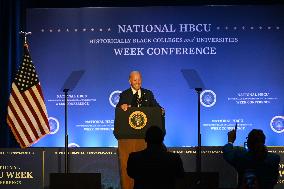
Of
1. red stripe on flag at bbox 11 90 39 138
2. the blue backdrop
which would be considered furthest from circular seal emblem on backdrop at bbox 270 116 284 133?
red stripe on flag at bbox 11 90 39 138

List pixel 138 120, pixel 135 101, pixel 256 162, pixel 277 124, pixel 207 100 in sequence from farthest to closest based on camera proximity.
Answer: pixel 207 100
pixel 277 124
pixel 135 101
pixel 138 120
pixel 256 162

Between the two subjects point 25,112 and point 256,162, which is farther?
point 25,112

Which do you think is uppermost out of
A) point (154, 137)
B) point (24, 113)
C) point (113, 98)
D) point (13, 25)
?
point (13, 25)

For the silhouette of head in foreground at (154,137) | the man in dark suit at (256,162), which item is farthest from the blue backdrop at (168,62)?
the man in dark suit at (256,162)

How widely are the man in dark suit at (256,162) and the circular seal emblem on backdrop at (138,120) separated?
202 centimetres

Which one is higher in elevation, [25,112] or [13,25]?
[13,25]

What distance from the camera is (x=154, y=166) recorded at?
5043 millimetres

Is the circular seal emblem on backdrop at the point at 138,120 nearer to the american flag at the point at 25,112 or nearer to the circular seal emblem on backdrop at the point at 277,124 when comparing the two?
the american flag at the point at 25,112

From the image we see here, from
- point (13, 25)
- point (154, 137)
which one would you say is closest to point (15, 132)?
point (13, 25)

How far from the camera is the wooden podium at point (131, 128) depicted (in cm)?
685

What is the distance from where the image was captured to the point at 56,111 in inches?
370

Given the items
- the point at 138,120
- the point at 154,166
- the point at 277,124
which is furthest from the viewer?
the point at 277,124

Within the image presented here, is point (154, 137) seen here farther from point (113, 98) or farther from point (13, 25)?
point (13, 25)

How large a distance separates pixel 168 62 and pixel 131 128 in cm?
271
